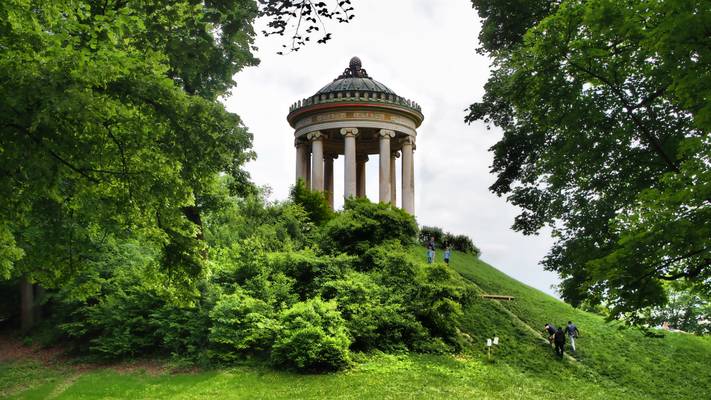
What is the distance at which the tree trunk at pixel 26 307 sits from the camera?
2227 centimetres

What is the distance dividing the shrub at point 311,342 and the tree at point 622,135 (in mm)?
5640

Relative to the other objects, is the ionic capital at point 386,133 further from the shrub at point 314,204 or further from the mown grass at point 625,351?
the mown grass at point 625,351

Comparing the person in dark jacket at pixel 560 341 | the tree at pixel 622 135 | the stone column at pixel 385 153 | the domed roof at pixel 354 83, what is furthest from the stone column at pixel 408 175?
the tree at pixel 622 135

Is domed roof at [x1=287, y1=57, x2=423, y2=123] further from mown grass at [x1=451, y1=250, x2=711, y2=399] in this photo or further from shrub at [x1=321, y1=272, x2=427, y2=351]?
shrub at [x1=321, y1=272, x2=427, y2=351]

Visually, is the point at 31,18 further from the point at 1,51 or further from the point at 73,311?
the point at 73,311

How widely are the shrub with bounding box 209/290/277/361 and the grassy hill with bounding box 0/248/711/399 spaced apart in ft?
2.23

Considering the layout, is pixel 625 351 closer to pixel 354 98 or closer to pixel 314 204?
pixel 314 204

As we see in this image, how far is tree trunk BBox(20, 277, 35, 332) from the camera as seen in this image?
73.0 feet

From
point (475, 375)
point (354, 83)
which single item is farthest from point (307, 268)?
point (354, 83)

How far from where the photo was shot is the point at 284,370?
15188 mm

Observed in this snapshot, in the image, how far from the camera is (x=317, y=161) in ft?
117

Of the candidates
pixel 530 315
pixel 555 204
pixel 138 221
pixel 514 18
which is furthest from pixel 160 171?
pixel 530 315

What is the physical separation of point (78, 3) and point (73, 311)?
511 inches

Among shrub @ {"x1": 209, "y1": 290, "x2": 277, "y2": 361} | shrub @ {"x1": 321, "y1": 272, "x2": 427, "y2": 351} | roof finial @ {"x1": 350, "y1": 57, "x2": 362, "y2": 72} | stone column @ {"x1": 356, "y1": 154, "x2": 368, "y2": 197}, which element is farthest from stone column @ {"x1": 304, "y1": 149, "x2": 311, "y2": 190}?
shrub @ {"x1": 209, "y1": 290, "x2": 277, "y2": 361}
